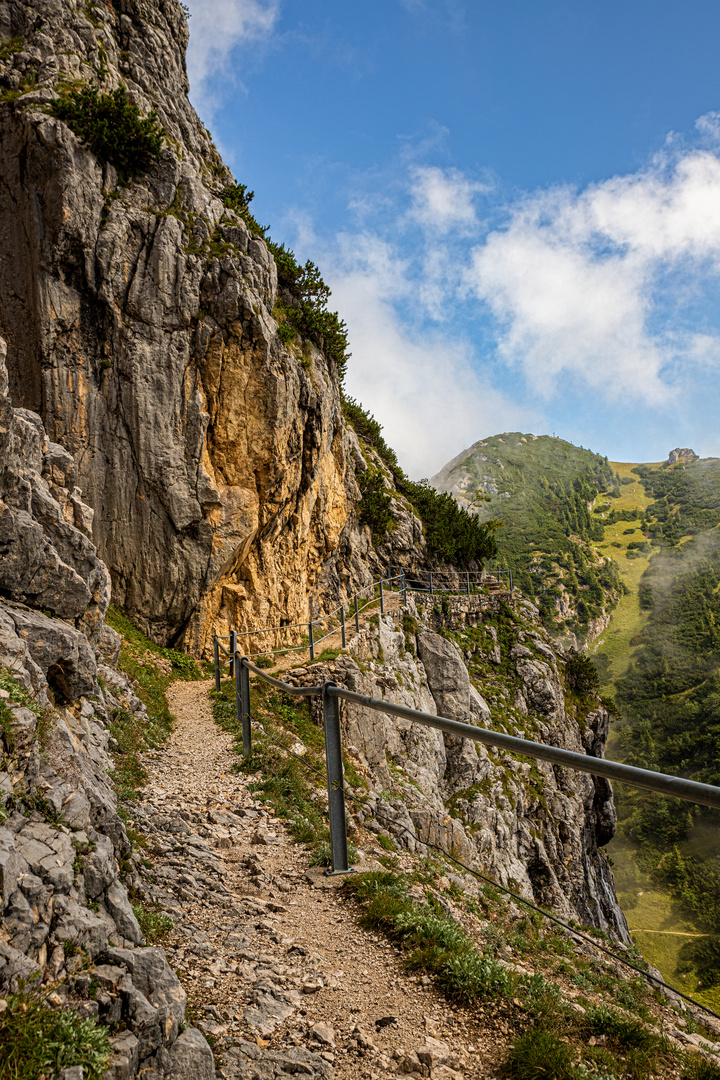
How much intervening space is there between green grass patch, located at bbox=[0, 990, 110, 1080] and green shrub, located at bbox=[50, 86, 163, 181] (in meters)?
21.8

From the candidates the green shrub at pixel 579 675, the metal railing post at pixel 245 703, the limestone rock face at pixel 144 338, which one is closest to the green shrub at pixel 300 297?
the limestone rock face at pixel 144 338

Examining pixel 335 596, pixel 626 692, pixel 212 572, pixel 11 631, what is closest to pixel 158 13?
pixel 212 572

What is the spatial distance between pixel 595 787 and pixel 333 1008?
1490 inches

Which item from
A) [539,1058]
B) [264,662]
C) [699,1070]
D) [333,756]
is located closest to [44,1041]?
[539,1058]

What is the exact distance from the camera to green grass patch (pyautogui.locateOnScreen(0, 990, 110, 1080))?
1.81 m

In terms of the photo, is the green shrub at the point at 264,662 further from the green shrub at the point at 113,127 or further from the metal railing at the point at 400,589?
the green shrub at the point at 113,127

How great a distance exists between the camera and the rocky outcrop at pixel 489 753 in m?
16.0

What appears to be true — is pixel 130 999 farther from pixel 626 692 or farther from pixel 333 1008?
pixel 626 692

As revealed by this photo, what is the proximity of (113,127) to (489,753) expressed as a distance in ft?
89.7

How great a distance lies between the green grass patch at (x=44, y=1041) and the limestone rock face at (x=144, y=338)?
1680cm

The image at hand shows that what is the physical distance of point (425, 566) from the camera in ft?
122

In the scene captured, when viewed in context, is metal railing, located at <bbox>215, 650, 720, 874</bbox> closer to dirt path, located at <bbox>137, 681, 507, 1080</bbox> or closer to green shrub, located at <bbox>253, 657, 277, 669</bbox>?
dirt path, located at <bbox>137, 681, 507, 1080</bbox>

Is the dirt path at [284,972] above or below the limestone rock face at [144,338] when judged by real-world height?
below

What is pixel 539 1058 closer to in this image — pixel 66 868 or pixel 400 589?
pixel 66 868
